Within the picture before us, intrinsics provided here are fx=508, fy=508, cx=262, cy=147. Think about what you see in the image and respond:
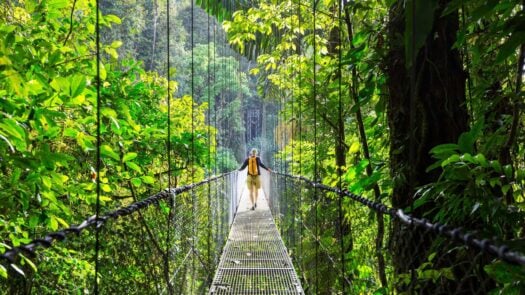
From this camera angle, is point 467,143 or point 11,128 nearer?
point 467,143

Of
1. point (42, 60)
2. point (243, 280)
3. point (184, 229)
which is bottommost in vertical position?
point (243, 280)

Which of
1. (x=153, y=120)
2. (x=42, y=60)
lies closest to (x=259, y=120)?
(x=153, y=120)

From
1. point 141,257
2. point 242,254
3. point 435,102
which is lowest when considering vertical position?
point 242,254

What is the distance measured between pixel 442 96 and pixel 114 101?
2.95 feet

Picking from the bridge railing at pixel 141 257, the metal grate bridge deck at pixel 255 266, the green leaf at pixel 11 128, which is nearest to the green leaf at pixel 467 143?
the bridge railing at pixel 141 257

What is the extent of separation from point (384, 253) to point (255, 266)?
1.68m

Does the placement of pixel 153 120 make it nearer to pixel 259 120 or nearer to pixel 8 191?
pixel 8 191

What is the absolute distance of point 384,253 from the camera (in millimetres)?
1296

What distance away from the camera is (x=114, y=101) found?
147 centimetres

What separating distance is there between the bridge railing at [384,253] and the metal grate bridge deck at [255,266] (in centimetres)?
9

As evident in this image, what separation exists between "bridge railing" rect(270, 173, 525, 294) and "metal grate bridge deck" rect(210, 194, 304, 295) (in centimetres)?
9

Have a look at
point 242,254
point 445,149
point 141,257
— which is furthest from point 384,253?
point 242,254

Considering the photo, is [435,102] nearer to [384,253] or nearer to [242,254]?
[384,253]

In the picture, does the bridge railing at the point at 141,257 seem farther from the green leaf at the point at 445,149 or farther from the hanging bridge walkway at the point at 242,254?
the green leaf at the point at 445,149
